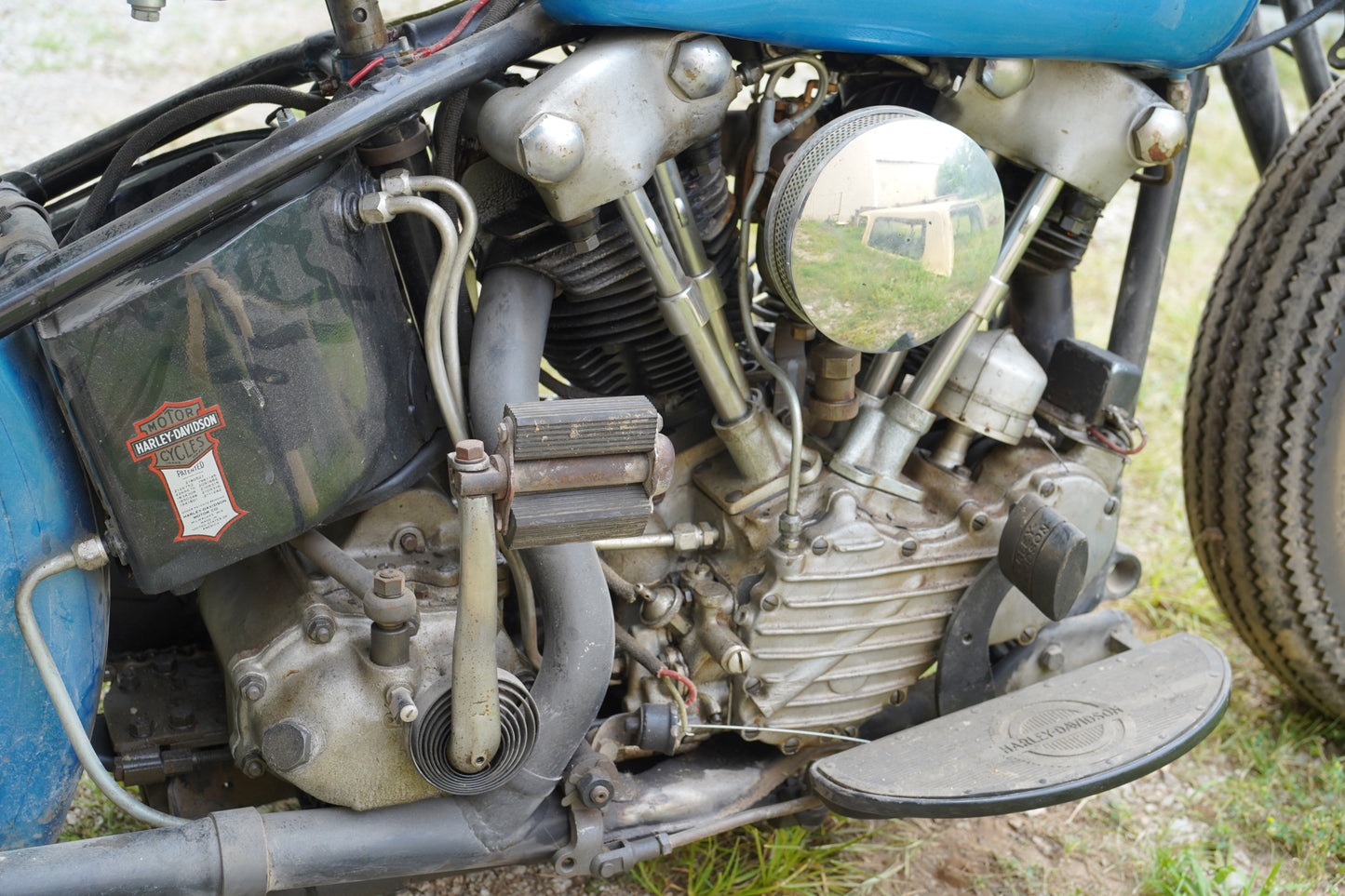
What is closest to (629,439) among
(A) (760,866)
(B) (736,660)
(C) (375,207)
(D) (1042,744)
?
(C) (375,207)

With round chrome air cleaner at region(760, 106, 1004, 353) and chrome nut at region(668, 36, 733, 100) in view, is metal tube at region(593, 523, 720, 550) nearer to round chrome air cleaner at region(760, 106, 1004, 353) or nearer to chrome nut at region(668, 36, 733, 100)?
round chrome air cleaner at region(760, 106, 1004, 353)

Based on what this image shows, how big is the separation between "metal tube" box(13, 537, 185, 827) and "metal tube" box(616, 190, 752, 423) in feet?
2.37

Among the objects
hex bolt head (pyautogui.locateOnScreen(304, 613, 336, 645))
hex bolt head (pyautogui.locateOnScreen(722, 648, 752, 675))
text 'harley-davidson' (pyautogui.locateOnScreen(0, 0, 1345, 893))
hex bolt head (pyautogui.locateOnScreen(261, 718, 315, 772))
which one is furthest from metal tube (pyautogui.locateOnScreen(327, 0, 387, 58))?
hex bolt head (pyautogui.locateOnScreen(722, 648, 752, 675))

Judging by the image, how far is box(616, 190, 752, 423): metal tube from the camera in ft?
4.98

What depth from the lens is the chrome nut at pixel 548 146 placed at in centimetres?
138

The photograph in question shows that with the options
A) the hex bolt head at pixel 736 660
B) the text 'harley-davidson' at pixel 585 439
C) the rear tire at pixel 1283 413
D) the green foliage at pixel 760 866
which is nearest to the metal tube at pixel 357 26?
the text 'harley-davidson' at pixel 585 439

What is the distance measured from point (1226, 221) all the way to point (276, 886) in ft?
14.5

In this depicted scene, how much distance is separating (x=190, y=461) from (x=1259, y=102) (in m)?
1.93

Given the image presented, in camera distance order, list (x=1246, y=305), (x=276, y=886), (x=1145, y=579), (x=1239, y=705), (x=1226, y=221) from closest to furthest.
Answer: (x=276, y=886) → (x=1246, y=305) → (x=1239, y=705) → (x=1145, y=579) → (x=1226, y=221)

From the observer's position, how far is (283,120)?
163 centimetres

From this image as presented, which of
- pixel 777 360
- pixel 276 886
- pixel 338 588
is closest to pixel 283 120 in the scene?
pixel 338 588

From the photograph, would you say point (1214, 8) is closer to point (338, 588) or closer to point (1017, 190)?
point (1017, 190)

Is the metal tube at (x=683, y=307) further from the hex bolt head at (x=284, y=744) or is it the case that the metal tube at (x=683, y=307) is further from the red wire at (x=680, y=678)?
the hex bolt head at (x=284, y=744)

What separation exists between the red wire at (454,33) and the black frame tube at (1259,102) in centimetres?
137
